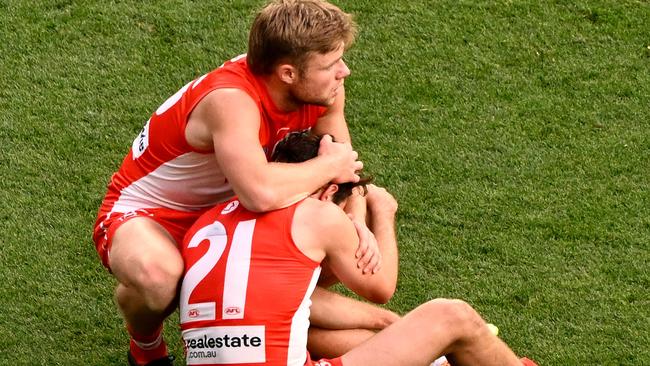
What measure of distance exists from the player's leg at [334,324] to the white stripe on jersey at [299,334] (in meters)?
0.52

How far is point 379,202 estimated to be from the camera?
527 centimetres

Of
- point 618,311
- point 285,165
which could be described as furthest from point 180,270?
point 618,311

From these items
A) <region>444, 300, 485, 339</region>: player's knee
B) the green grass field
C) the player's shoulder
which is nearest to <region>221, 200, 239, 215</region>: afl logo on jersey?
the player's shoulder

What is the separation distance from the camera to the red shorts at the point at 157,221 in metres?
5.09

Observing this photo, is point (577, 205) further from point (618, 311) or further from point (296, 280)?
point (296, 280)

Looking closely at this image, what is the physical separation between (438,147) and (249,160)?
2.17 m

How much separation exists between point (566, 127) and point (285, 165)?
2498 mm

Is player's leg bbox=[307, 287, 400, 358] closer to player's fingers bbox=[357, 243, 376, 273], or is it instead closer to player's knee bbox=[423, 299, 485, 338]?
player's fingers bbox=[357, 243, 376, 273]

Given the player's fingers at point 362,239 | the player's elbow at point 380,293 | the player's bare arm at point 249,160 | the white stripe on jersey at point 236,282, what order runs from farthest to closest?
the player's elbow at point 380,293 < the player's fingers at point 362,239 < the player's bare arm at point 249,160 < the white stripe on jersey at point 236,282

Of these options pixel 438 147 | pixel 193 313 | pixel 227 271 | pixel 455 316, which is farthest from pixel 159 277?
pixel 438 147

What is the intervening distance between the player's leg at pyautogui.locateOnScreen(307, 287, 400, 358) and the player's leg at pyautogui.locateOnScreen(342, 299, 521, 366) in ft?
1.60

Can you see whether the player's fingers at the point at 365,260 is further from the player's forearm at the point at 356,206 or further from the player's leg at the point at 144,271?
the player's leg at the point at 144,271

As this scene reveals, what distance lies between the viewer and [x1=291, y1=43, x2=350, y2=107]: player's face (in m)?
4.85

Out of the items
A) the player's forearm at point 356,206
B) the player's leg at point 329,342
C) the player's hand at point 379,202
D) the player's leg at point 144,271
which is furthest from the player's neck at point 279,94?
the player's leg at point 329,342
